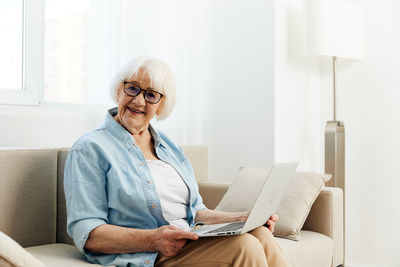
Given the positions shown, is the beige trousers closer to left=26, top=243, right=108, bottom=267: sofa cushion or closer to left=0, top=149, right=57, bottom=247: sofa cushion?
left=26, top=243, right=108, bottom=267: sofa cushion

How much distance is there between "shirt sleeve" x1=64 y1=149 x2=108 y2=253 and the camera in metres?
1.67

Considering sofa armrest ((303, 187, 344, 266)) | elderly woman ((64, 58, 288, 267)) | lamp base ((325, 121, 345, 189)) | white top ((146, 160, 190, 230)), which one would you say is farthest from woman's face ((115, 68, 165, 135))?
lamp base ((325, 121, 345, 189))

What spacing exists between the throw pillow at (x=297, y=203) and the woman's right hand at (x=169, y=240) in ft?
2.68

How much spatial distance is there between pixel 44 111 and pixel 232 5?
1.42m

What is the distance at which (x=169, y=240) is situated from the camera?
1.60 metres

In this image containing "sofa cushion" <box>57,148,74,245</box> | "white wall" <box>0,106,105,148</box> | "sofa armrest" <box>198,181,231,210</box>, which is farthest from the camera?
"sofa armrest" <box>198,181,231,210</box>

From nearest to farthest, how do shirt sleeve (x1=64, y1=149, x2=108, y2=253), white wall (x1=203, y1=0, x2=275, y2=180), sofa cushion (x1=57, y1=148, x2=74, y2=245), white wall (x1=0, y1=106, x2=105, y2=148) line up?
shirt sleeve (x1=64, y1=149, x2=108, y2=253)
sofa cushion (x1=57, y1=148, x2=74, y2=245)
white wall (x1=0, y1=106, x2=105, y2=148)
white wall (x1=203, y1=0, x2=275, y2=180)

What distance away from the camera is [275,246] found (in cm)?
177

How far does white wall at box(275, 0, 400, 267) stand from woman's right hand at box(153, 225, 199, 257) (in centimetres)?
169

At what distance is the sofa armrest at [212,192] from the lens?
2.71 meters

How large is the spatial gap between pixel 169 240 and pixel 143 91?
0.64 metres

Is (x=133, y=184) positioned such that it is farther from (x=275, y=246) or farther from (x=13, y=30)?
(x=13, y=30)

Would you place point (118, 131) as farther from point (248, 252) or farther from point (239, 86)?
point (239, 86)

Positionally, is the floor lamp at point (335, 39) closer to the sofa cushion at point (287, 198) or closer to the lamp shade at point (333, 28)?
the lamp shade at point (333, 28)
